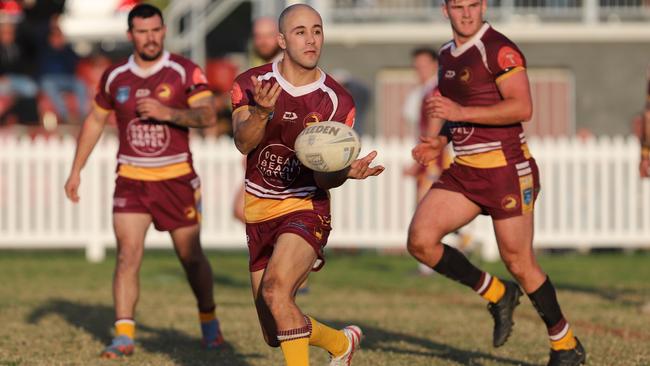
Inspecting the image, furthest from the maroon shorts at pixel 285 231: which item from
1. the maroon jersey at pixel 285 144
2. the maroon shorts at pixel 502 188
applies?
the maroon shorts at pixel 502 188

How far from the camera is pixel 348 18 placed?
2430 cm

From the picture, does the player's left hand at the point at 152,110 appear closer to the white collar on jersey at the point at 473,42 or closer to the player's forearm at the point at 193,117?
the player's forearm at the point at 193,117

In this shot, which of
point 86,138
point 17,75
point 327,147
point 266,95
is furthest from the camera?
point 17,75

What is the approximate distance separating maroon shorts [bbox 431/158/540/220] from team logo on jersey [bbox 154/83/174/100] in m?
2.23

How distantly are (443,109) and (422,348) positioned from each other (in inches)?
90.4

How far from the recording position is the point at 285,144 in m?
7.19

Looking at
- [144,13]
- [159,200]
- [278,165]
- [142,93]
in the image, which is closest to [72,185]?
[159,200]

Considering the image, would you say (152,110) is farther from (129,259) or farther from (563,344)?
(563,344)

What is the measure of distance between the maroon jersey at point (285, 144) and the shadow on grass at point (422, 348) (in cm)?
220

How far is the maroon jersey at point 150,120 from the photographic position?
30.9 feet

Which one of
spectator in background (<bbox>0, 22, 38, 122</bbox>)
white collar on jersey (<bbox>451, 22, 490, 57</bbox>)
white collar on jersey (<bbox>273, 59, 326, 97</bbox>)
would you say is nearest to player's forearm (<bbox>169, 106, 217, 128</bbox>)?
white collar on jersey (<bbox>451, 22, 490, 57</bbox>)

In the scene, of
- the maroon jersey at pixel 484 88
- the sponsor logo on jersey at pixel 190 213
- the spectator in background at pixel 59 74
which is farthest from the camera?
the spectator in background at pixel 59 74

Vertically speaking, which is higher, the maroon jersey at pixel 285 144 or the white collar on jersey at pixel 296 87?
the white collar on jersey at pixel 296 87

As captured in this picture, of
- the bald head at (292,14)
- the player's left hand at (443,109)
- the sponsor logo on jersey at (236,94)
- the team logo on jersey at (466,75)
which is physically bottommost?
the player's left hand at (443,109)
